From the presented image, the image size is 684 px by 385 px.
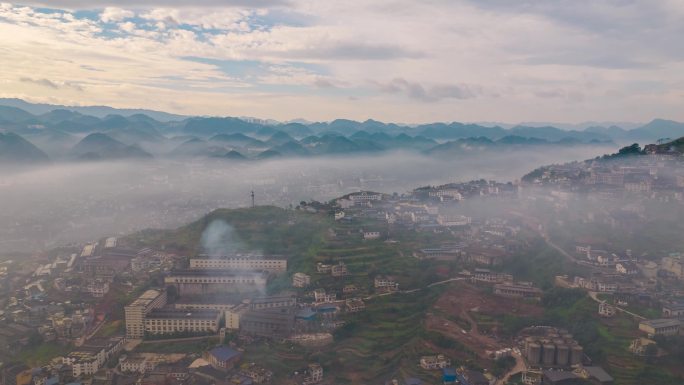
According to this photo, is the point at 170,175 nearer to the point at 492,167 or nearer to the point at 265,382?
the point at 492,167

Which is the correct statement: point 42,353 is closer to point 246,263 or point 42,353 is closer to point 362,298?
point 246,263

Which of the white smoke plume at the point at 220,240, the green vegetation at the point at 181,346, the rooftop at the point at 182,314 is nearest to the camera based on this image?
the green vegetation at the point at 181,346

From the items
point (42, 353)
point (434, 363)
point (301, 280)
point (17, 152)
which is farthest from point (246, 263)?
point (17, 152)

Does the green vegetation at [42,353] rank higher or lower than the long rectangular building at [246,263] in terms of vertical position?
lower

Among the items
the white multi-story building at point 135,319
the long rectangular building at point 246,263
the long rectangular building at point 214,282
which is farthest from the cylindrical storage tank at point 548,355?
the white multi-story building at point 135,319

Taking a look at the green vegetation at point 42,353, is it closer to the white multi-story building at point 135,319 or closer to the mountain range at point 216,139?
the white multi-story building at point 135,319

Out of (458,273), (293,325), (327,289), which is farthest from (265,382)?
(458,273)
